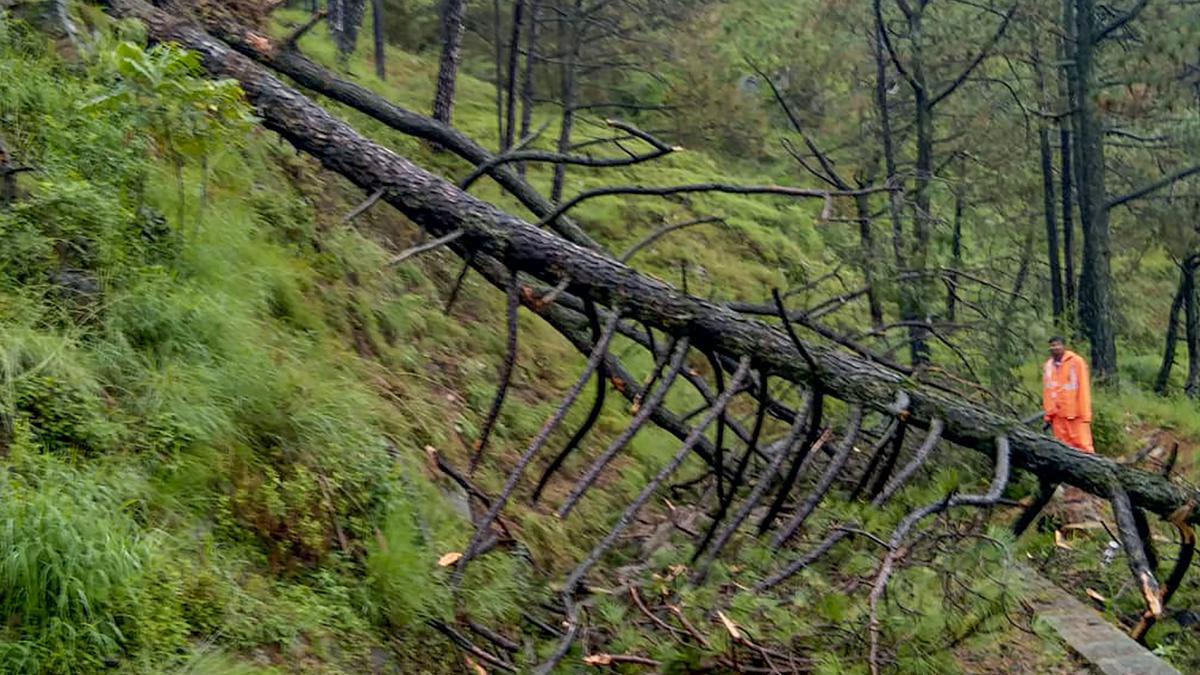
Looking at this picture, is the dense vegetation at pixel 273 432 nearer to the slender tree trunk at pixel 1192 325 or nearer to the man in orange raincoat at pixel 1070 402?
the man in orange raincoat at pixel 1070 402

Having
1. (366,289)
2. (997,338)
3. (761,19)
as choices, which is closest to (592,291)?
(366,289)

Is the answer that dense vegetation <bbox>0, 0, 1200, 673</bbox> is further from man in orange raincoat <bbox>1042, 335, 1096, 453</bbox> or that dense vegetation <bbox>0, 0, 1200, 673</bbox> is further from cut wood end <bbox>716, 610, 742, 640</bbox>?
man in orange raincoat <bbox>1042, 335, 1096, 453</bbox>

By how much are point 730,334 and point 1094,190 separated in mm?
14344

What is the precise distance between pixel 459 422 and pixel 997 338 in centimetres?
500

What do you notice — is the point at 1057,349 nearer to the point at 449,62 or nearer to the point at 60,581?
the point at 449,62

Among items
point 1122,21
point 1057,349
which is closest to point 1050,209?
point 1122,21

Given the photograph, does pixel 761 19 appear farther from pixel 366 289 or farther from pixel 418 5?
pixel 366 289

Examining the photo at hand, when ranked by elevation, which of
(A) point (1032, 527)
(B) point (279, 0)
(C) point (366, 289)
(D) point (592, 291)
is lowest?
(A) point (1032, 527)

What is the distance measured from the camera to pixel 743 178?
66.1ft

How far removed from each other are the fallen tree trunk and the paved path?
2.51ft

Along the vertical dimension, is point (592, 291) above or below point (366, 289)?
above

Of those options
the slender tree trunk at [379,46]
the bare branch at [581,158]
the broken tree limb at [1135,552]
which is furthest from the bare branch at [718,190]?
the slender tree trunk at [379,46]

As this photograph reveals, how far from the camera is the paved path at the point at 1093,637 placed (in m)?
5.48

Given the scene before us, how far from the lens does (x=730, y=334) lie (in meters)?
5.88
